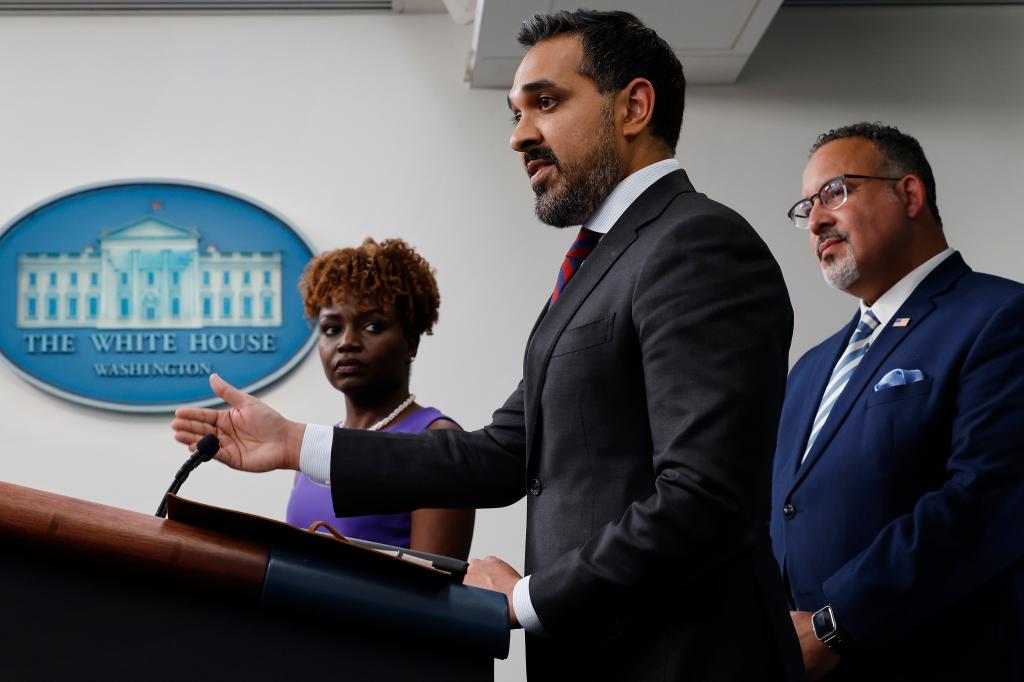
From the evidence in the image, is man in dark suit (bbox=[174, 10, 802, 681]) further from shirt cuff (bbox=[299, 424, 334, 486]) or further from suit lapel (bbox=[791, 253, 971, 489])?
suit lapel (bbox=[791, 253, 971, 489])

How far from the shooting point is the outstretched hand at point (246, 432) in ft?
5.07

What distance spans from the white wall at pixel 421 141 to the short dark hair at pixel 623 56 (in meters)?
2.13

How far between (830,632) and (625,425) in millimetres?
789

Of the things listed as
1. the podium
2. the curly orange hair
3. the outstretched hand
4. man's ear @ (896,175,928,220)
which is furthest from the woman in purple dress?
the podium

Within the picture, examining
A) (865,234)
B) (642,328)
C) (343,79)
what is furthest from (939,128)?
(642,328)

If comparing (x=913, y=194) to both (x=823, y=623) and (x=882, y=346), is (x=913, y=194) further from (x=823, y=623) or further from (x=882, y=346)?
(x=823, y=623)

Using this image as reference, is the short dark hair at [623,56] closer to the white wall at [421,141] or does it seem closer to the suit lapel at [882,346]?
the suit lapel at [882,346]

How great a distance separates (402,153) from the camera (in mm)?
3785

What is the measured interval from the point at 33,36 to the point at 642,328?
10.8 ft

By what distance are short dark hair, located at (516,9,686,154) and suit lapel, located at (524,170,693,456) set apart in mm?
145

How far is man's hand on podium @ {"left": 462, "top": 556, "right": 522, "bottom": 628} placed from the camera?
4.31ft

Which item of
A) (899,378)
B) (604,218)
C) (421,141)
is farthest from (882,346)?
(421,141)

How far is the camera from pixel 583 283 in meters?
1.44

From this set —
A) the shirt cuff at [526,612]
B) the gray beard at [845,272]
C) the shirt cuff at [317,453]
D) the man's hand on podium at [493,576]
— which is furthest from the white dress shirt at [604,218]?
the gray beard at [845,272]
